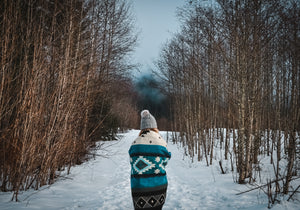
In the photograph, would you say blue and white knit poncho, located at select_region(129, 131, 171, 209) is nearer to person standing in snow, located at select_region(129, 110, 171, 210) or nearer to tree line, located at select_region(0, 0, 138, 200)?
person standing in snow, located at select_region(129, 110, 171, 210)

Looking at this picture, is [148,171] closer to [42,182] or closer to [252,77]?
[42,182]

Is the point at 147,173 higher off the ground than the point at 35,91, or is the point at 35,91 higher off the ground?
Result: the point at 35,91

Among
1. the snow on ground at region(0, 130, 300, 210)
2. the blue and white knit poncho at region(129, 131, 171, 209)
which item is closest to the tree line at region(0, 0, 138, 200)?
the snow on ground at region(0, 130, 300, 210)

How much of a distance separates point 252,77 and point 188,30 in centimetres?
410

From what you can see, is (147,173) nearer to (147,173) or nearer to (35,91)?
(147,173)

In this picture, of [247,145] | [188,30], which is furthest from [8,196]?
[188,30]

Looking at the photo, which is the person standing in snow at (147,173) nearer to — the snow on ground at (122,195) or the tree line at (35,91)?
the snow on ground at (122,195)

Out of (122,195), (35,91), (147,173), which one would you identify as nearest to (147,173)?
(147,173)

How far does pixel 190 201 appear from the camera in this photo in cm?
344

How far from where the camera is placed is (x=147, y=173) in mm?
2162

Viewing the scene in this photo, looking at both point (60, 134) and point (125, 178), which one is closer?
point (60, 134)

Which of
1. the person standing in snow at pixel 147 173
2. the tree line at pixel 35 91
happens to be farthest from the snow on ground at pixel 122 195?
the person standing in snow at pixel 147 173

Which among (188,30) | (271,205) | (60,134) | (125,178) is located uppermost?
(188,30)

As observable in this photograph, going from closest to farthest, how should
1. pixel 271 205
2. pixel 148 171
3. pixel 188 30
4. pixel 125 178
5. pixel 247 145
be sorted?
1. pixel 148 171
2. pixel 271 205
3. pixel 247 145
4. pixel 125 178
5. pixel 188 30
